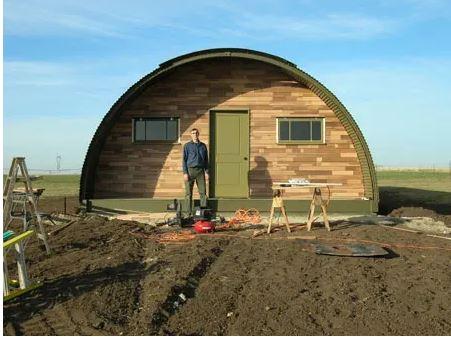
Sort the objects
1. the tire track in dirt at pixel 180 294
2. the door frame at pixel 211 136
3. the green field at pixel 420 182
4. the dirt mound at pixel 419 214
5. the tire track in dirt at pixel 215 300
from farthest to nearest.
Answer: the green field at pixel 420 182 → the door frame at pixel 211 136 → the dirt mound at pixel 419 214 → the tire track in dirt at pixel 180 294 → the tire track in dirt at pixel 215 300

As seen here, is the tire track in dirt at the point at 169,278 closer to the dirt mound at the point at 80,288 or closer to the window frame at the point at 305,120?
the dirt mound at the point at 80,288

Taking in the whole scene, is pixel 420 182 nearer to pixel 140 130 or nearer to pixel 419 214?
pixel 419 214

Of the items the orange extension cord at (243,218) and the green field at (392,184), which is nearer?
the orange extension cord at (243,218)

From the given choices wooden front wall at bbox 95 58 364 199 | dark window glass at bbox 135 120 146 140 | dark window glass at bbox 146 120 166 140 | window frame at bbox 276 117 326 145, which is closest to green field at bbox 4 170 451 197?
wooden front wall at bbox 95 58 364 199

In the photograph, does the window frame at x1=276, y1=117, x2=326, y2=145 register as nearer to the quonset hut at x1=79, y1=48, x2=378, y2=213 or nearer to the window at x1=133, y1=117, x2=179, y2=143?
the quonset hut at x1=79, y1=48, x2=378, y2=213

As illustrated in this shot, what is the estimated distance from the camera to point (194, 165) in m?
11.8

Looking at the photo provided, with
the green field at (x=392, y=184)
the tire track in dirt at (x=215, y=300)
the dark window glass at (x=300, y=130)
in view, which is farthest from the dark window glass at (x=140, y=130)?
the green field at (x=392, y=184)

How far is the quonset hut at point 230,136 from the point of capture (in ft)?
45.2

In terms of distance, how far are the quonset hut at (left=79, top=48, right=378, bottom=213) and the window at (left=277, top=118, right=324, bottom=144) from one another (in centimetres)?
3

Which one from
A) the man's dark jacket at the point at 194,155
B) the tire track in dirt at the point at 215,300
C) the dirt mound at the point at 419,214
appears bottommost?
the tire track in dirt at the point at 215,300

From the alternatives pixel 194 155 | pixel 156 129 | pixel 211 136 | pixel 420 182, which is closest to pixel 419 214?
pixel 211 136

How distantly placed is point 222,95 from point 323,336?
9862mm

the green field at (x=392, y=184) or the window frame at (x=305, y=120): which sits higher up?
the window frame at (x=305, y=120)

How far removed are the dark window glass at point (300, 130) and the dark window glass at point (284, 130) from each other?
11cm
